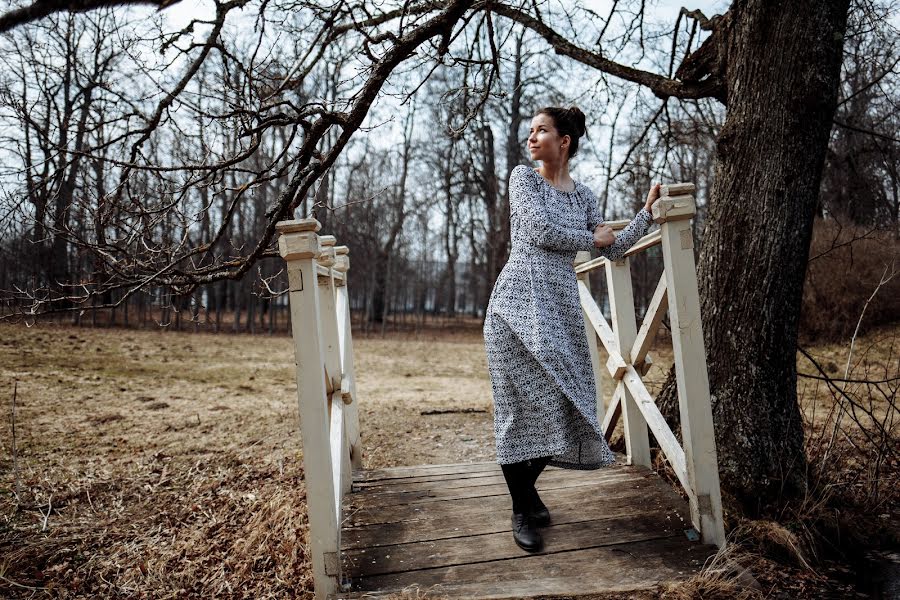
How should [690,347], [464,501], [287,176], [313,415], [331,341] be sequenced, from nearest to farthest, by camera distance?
[313,415] → [690,347] → [464,501] → [331,341] → [287,176]

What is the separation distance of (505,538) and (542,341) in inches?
36.8

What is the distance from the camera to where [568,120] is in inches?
102

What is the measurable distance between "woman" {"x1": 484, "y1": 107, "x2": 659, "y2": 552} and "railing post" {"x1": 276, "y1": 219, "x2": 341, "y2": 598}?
2.50ft

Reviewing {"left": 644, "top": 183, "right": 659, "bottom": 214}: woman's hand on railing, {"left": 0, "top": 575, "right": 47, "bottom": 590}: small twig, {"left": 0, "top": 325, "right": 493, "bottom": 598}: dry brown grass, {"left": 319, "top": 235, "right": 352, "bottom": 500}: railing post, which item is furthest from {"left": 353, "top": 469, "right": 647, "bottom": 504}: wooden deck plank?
{"left": 0, "top": 575, "right": 47, "bottom": 590}: small twig

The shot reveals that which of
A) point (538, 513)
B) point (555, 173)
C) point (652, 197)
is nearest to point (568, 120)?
point (555, 173)

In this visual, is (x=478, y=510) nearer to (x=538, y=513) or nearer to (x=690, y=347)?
(x=538, y=513)

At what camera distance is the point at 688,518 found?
2.61 m

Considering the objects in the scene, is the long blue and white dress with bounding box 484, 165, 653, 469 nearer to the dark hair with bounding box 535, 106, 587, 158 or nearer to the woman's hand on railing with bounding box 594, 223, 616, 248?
the woman's hand on railing with bounding box 594, 223, 616, 248

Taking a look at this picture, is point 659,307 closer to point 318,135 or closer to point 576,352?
point 576,352

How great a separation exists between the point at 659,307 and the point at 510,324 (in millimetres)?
951

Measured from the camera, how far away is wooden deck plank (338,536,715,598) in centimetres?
214

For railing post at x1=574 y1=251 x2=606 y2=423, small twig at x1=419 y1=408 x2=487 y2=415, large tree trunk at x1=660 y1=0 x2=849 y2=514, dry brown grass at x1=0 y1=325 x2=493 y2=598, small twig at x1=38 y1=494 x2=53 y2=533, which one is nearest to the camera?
dry brown grass at x1=0 y1=325 x2=493 y2=598

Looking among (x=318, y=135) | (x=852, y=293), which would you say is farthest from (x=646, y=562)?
(x=852, y=293)

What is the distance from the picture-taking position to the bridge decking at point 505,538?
2207mm
